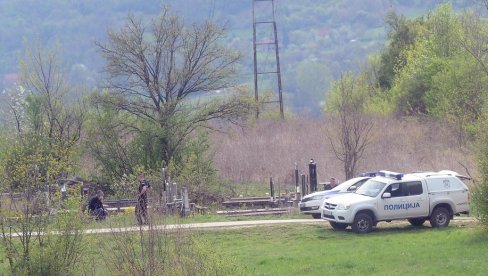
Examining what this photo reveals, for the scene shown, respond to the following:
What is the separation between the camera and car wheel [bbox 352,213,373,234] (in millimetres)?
28528

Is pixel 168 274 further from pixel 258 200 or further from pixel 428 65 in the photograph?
pixel 428 65

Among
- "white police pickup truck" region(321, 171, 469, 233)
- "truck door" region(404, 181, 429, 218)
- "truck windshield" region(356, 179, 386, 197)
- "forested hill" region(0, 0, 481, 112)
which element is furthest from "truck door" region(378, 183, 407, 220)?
"forested hill" region(0, 0, 481, 112)

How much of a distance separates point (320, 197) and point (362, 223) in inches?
170

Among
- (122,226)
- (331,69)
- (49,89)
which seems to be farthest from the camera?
(331,69)

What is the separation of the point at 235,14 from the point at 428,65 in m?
135

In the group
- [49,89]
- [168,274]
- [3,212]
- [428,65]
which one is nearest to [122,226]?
[3,212]

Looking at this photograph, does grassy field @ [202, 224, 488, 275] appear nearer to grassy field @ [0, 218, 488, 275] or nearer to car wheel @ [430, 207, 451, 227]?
grassy field @ [0, 218, 488, 275]

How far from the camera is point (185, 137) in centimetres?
4641

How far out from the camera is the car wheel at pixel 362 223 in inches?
1123

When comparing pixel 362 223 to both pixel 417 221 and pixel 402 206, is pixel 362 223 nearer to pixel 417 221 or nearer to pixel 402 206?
pixel 402 206

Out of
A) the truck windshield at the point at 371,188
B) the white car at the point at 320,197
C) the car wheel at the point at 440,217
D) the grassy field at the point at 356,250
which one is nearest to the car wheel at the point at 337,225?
the grassy field at the point at 356,250

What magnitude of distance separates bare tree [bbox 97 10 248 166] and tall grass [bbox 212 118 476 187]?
3794 millimetres

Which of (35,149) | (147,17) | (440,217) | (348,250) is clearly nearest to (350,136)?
(35,149)

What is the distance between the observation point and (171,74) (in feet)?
156
